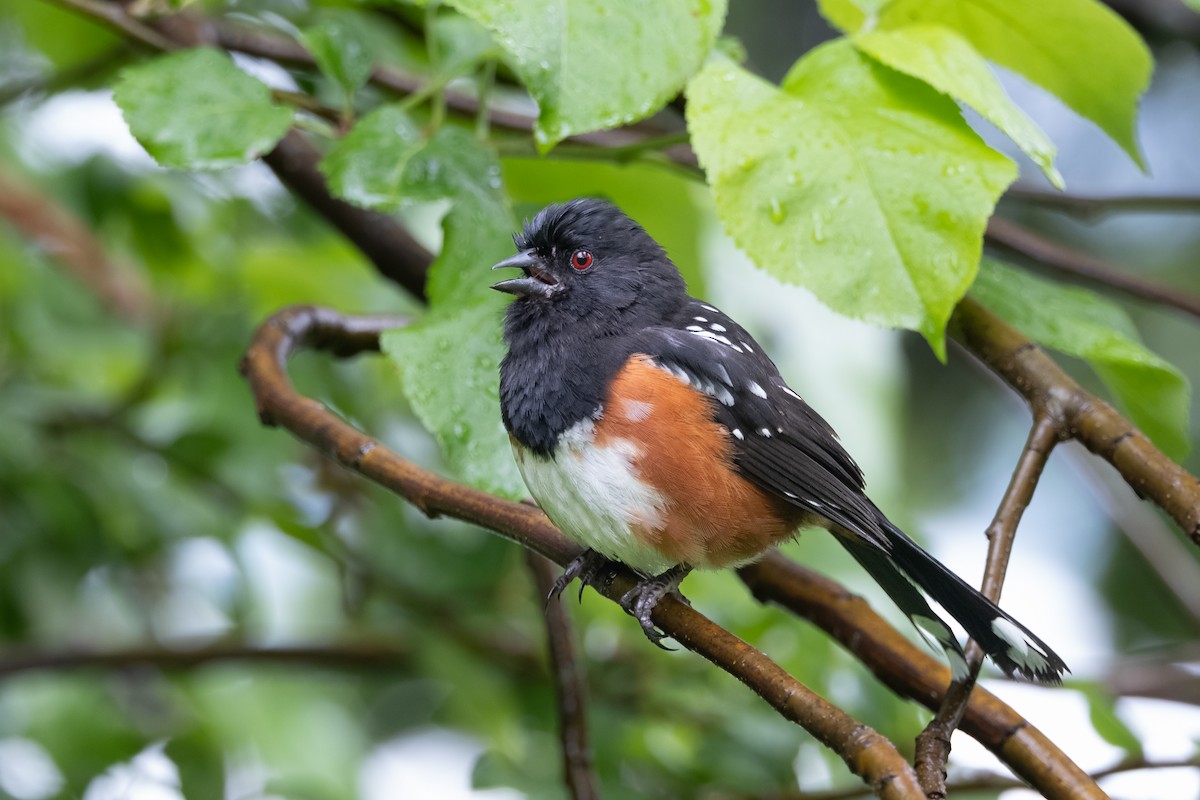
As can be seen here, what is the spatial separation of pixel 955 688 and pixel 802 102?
79cm

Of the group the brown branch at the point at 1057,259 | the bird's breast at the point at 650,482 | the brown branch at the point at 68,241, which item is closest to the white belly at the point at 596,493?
the bird's breast at the point at 650,482

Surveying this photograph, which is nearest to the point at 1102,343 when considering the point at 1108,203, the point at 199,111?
the point at 1108,203

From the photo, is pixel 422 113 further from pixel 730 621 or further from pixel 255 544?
pixel 255 544

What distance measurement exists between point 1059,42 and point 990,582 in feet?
2.71

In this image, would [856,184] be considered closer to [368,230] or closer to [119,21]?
[368,230]

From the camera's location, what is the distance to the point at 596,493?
190 centimetres

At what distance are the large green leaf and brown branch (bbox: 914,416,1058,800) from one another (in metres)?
0.69

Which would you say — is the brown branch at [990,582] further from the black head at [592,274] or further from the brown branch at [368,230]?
the brown branch at [368,230]

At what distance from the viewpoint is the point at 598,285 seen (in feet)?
7.28

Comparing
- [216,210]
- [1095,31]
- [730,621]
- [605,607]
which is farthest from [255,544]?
[1095,31]

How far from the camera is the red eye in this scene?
7.36 ft

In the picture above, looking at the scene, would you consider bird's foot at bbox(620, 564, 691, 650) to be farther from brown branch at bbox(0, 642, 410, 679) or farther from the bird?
brown branch at bbox(0, 642, 410, 679)

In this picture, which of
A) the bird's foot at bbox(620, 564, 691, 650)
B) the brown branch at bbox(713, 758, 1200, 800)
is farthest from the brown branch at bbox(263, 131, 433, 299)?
the brown branch at bbox(713, 758, 1200, 800)

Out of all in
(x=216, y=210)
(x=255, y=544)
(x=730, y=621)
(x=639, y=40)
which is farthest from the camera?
(x=255, y=544)
